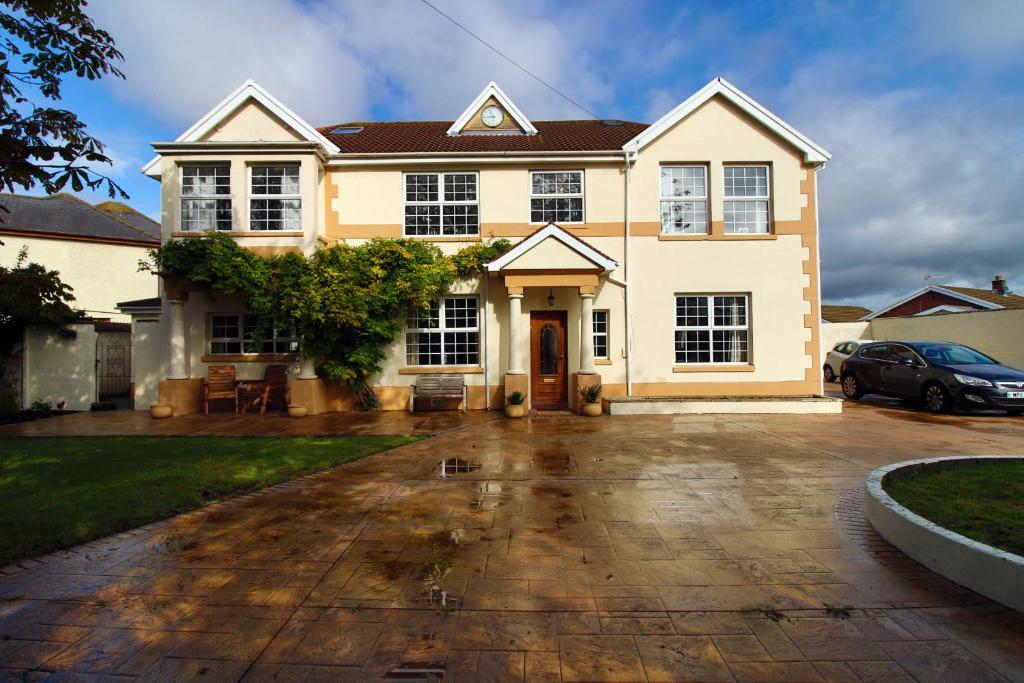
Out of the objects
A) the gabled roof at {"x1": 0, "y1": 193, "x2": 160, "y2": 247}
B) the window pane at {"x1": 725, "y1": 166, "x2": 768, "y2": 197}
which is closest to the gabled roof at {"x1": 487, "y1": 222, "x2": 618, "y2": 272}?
the window pane at {"x1": 725, "y1": 166, "x2": 768, "y2": 197}

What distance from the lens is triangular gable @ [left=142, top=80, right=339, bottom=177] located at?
43.0 feet

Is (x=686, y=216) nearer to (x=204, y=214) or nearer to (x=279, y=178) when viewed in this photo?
(x=279, y=178)

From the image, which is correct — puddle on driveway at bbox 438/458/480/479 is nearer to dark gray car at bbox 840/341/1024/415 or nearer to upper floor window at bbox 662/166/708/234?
upper floor window at bbox 662/166/708/234

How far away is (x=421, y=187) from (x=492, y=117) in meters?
3.85

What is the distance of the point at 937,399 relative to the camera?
1232 centimetres

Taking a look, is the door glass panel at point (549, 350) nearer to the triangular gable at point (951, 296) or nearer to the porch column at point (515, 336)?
the porch column at point (515, 336)

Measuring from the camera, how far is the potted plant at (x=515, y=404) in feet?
39.3

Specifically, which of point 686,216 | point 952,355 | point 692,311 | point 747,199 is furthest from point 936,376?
point 686,216

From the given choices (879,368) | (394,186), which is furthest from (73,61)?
(879,368)

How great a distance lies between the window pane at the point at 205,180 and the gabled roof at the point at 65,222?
13525 millimetres

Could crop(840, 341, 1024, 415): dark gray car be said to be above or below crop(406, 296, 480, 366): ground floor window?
below

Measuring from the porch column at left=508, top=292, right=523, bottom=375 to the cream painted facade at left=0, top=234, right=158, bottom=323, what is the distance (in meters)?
18.8

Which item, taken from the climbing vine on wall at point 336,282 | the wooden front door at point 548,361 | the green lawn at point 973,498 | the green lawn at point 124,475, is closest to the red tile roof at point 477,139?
the climbing vine on wall at point 336,282

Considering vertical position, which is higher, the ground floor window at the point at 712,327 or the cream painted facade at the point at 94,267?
the cream painted facade at the point at 94,267
